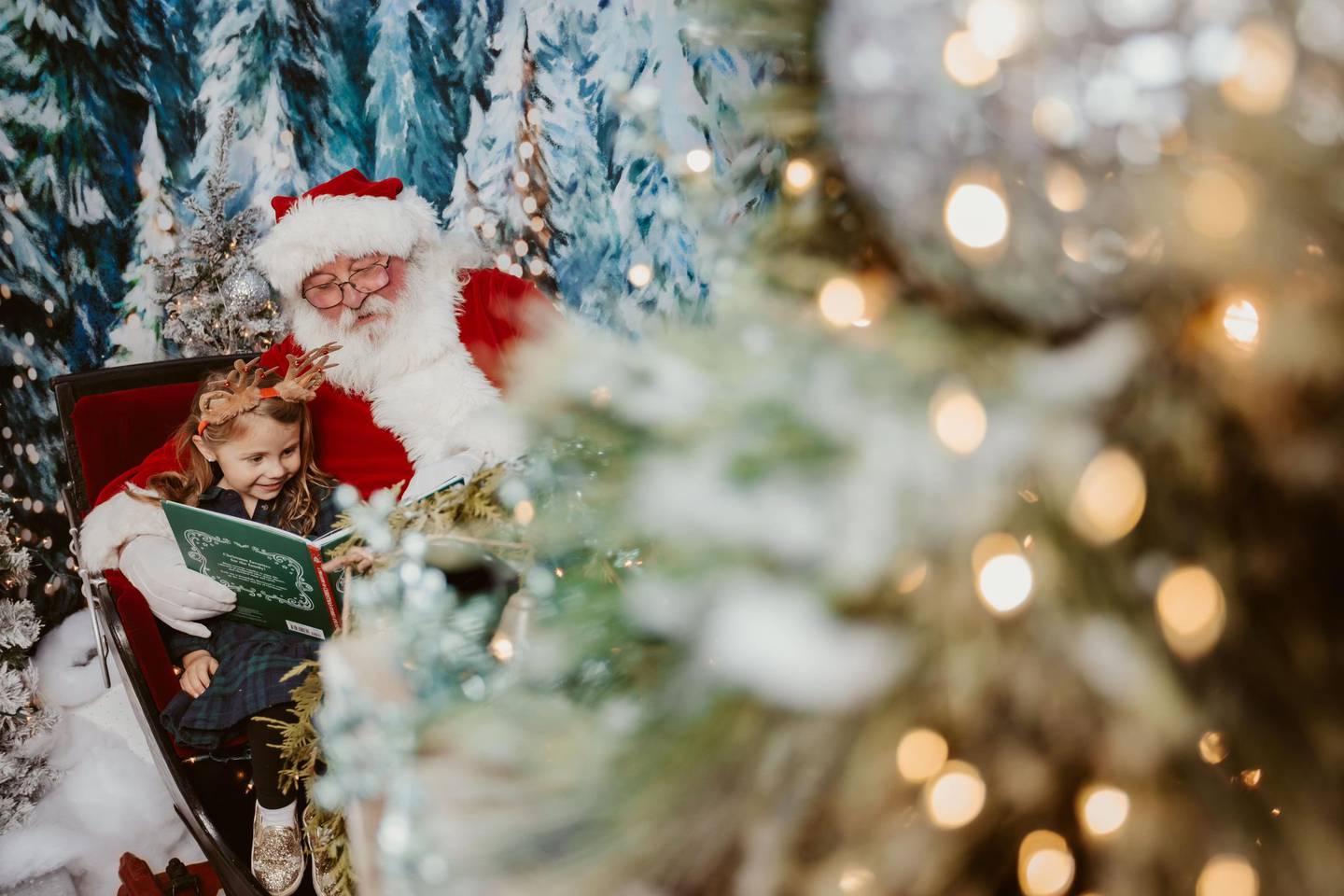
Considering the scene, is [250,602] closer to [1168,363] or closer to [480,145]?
[1168,363]

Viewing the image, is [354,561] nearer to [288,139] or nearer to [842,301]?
[842,301]

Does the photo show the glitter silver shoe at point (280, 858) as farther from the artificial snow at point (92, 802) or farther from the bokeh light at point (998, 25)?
the bokeh light at point (998, 25)

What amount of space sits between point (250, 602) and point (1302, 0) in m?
1.58

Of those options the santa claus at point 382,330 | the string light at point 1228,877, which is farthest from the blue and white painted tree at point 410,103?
the string light at point 1228,877

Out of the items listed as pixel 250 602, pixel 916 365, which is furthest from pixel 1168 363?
pixel 250 602

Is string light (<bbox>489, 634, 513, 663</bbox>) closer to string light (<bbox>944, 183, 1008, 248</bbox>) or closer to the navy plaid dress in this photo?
string light (<bbox>944, 183, 1008, 248</bbox>)

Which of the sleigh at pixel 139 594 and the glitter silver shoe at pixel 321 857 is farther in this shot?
the sleigh at pixel 139 594

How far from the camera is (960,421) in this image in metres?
0.28

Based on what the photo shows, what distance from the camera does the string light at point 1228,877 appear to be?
0.28m

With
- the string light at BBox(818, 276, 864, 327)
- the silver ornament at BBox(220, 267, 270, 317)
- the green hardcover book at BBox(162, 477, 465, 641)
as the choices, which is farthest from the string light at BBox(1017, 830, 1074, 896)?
the silver ornament at BBox(220, 267, 270, 317)

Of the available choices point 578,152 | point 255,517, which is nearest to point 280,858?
point 255,517

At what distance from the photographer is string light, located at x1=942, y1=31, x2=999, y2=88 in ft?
0.93

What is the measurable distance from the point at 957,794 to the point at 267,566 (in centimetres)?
125

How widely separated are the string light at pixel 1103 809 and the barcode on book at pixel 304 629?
1.29 meters
